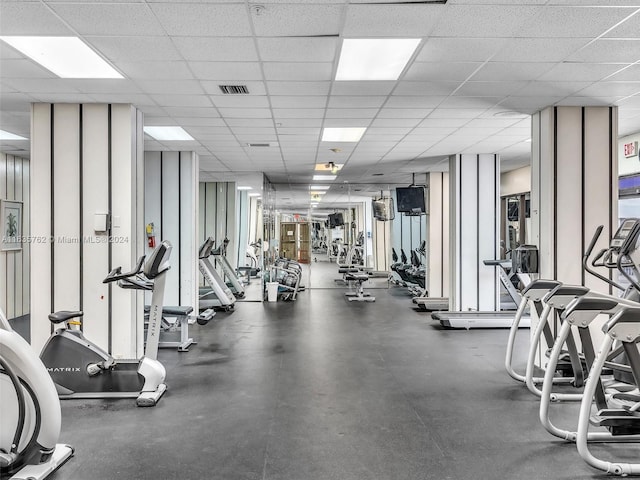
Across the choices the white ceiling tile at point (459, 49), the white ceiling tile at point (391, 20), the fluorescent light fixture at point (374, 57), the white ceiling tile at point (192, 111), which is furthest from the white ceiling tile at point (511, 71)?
the white ceiling tile at point (192, 111)

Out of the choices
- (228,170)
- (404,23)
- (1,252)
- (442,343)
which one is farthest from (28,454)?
(228,170)

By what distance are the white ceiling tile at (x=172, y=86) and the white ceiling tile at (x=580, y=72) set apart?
3.18m

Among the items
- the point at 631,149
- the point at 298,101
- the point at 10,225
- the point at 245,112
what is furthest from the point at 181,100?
the point at 631,149

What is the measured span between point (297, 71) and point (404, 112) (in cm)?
175

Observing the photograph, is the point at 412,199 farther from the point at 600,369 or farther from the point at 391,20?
the point at 600,369

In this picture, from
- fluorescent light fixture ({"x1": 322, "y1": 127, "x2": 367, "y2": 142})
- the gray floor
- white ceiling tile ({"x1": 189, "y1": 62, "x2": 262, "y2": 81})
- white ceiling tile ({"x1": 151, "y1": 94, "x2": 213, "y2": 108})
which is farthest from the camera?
fluorescent light fixture ({"x1": 322, "y1": 127, "x2": 367, "y2": 142})

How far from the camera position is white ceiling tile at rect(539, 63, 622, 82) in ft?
12.5

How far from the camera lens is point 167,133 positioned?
6262mm

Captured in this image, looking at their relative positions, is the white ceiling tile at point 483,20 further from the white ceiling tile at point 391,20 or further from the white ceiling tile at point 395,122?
the white ceiling tile at point 395,122

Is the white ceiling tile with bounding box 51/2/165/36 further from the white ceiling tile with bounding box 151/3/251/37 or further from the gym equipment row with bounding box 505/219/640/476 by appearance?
the gym equipment row with bounding box 505/219/640/476

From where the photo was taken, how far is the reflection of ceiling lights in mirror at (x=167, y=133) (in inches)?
236

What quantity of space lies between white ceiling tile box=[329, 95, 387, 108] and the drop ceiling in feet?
0.07

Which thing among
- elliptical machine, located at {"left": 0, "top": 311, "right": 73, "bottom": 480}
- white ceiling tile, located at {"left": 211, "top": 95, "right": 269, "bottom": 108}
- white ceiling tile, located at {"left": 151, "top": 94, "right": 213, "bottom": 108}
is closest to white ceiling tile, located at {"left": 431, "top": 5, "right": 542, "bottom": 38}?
white ceiling tile, located at {"left": 211, "top": 95, "right": 269, "bottom": 108}

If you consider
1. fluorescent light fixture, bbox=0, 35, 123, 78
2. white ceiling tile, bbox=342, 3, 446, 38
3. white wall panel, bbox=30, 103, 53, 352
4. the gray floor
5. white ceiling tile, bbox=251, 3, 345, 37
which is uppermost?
fluorescent light fixture, bbox=0, 35, 123, 78
